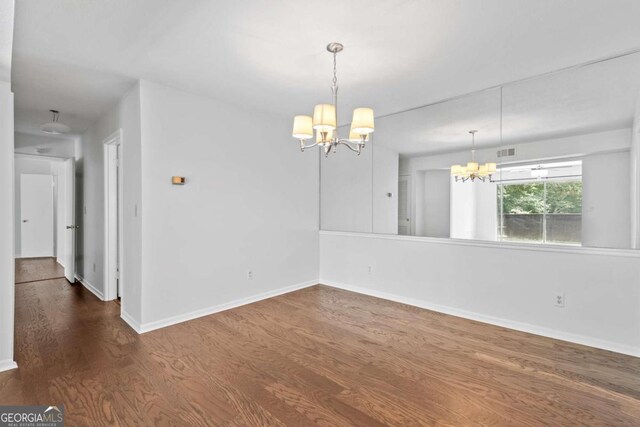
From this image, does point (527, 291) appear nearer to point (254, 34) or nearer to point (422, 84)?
point (422, 84)

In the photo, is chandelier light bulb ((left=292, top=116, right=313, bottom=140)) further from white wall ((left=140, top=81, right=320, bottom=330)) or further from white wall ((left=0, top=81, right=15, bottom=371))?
white wall ((left=0, top=81, right=15, bottom=371))

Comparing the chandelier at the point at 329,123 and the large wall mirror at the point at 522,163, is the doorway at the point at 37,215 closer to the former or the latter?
the chandelier at the point at 329,123

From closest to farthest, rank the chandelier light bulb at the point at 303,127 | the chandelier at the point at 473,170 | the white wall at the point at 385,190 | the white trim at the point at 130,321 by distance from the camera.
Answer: the chandelier light bulb at the point at 303,127 < the white trim at the point at 130,321 < the chandelier at the point at 473,170 < the white wall at the point at 385,190

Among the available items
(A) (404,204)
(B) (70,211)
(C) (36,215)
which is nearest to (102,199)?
(B) (70,211)

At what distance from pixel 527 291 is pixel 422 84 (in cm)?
243

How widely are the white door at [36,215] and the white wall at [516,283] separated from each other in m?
7.84

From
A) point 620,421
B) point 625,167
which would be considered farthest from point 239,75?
point 620,421

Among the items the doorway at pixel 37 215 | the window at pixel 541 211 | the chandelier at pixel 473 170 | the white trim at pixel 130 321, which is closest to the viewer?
the window at pixel 541 211

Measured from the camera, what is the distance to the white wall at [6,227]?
7.69 feet

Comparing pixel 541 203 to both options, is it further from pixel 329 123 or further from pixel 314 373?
pixel 314 373

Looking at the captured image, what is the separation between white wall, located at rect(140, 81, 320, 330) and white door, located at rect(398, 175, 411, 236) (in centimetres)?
155

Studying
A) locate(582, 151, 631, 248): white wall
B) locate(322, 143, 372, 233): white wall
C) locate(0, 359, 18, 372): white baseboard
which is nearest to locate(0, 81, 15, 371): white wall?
locate(0, 359, 18, 372): white baseboard

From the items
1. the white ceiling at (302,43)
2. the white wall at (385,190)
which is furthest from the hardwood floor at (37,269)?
the white wall at (385,190)

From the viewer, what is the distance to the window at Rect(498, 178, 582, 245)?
3002 mm
